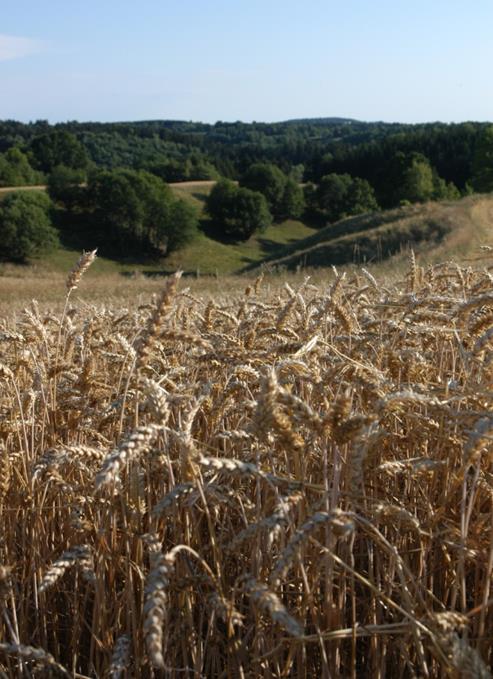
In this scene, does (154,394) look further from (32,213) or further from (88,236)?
(88,236)

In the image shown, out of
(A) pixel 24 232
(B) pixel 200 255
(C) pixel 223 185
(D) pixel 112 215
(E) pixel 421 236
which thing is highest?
(C) pixel 223 185

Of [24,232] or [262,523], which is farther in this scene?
[24,232]

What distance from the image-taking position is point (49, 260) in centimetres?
6781

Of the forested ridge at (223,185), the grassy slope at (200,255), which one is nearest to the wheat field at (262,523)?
the grassy slope at (200,255)

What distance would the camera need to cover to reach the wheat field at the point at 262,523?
1.35m

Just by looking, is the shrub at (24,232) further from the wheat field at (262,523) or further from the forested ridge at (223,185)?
the wheat field at (262,523)

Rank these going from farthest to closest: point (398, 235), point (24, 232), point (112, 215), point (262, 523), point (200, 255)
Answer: point (112, 215) → point (200, 255) → point (24, 232) → point (398, 235) → point (262, 523)

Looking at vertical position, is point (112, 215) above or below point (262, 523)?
above

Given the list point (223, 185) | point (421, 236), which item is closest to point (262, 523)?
point (421, 236)

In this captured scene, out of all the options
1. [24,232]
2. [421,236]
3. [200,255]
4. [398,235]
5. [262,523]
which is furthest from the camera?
[200,255]

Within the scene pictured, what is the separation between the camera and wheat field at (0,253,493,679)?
1349 mm

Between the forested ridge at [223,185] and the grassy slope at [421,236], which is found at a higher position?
the forested ridge at [223,185]

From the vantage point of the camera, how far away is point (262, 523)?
1.35 meters

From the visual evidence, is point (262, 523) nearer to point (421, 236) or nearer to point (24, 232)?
point (421, 236)
